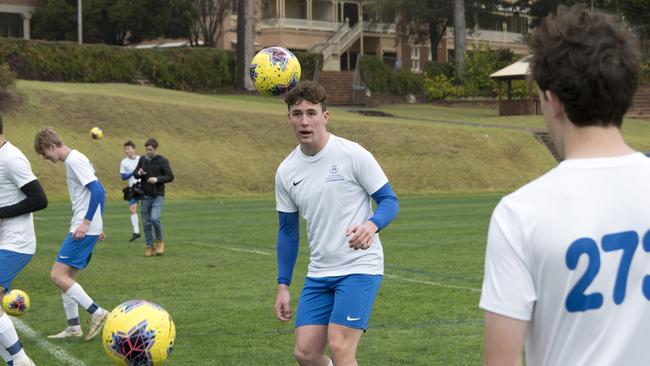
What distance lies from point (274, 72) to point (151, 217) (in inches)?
388

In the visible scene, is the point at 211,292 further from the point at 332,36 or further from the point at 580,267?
the point at 332,36

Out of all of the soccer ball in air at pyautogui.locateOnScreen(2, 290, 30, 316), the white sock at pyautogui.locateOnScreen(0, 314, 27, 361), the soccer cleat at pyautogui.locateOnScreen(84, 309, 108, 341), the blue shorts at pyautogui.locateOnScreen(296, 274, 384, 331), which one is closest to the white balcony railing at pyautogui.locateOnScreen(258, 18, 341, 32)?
the soccer cleat at pyautogui.locateOnScreen(84, 309, 108, 341)

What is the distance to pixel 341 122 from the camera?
49125 mm

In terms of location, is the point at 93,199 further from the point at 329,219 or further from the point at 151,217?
the point at 151,217

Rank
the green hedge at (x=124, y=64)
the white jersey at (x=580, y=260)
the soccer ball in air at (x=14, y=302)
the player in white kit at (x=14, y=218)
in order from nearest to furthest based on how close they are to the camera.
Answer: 1. the white jersey at (x=580, y=260)
2. the player in white kit at (x=14, y=218)
3. the soccer ball in air at (x=14, y=302)
4. the green hedge at (x=124, y=64)

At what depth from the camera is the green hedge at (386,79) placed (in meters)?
66.2

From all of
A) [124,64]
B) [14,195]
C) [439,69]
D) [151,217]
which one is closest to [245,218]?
[151,217]

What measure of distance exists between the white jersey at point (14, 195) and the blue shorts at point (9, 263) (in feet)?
0.14

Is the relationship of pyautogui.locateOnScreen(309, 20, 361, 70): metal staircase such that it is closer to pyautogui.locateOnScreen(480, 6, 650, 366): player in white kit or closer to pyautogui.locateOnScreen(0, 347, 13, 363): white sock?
pyautogui.locateOnScreen(0, 347, 13, 363): white sock

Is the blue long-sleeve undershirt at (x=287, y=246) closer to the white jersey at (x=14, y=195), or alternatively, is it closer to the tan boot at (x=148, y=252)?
the white jersey at (x=14, y=195)

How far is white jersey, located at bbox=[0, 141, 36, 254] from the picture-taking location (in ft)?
28.8

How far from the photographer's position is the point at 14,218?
29.6 ft

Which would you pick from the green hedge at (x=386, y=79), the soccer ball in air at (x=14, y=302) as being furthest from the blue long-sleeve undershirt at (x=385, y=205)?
the green hedge at (x=386, y=79)

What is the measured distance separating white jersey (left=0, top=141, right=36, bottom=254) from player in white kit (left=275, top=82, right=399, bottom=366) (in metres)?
2.82
